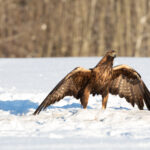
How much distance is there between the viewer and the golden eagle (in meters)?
7.63

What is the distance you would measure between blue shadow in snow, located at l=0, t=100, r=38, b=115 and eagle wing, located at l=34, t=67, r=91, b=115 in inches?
39.4

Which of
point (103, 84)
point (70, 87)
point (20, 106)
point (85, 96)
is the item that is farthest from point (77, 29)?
point (103, 84)

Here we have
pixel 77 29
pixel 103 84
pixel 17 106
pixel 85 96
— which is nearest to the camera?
pixel 103 84

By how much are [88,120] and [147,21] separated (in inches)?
741

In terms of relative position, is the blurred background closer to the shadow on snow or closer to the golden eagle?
the shadow on snow

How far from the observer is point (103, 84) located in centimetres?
773

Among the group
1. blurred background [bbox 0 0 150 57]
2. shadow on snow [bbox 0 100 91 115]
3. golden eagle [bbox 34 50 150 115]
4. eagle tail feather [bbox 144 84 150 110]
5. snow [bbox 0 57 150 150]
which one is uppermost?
blurred background [bbox 0 0 150 57]

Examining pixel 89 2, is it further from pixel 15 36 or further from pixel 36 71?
pixel 36 71

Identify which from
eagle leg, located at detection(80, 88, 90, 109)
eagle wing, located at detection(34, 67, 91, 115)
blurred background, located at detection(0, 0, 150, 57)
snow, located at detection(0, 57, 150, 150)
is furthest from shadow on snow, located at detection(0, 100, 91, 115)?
blurred background, located at detection(0, 0, 150, 57)

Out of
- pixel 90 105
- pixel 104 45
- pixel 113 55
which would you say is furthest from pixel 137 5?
pixel 113 55

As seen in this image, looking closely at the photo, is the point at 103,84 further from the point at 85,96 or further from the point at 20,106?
the point at 20,106

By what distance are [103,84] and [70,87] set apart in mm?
554

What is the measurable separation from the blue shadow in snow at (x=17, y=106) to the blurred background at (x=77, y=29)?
13.2 metres

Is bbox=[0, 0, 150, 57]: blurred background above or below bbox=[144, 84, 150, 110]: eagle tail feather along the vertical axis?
above
